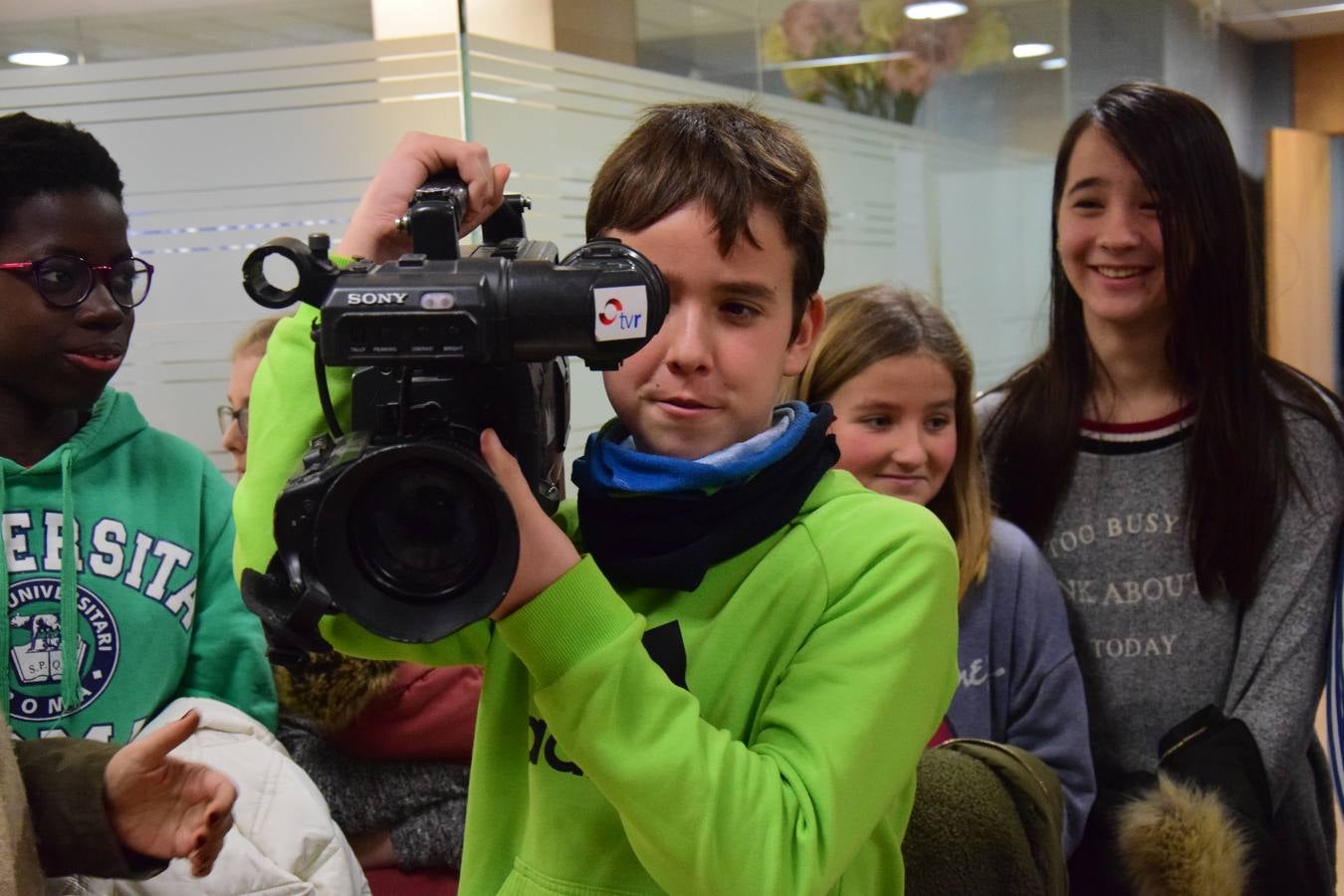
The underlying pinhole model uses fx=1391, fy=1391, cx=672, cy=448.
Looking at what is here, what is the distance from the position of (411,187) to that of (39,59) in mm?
1638

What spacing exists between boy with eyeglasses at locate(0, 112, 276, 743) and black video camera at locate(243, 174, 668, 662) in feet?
1.89

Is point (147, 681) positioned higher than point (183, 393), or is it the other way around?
point (183, 393)

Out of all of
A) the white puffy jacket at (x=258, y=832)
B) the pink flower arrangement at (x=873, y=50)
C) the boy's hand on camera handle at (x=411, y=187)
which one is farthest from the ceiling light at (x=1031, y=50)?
the white puffy jacket at (x=258, y=832)

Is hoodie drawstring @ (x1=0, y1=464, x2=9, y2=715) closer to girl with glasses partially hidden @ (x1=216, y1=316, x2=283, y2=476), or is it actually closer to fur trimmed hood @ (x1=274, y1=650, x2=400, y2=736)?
fur trimmed hood @ (x1=274, y1=650, x2=400, y2=736)

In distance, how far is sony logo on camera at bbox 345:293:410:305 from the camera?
83 cm

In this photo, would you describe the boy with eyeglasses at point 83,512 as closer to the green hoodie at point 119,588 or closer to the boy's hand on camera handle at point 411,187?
the green hoodie at point 119,588

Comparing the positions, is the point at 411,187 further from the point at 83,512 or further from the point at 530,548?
the point at 83,512

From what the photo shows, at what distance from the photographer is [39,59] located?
7.86 feet

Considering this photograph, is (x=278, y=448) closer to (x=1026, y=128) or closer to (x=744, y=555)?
(x=744, y=555)

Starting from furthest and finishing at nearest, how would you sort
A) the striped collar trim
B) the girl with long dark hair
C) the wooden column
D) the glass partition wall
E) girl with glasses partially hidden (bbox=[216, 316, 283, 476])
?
1. the wooden column
2. the glass partition wall
3. girl with glasses partially hidden (bbox=[216, 316, 283, 476])
4. the striped collar trim
5. the girl with long dark hair

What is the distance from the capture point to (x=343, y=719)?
5.90 ft

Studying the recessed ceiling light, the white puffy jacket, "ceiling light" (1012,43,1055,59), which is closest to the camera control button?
the white puffy jacket

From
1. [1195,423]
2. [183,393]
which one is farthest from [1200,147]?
[183,393]

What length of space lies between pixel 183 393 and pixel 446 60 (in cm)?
75
